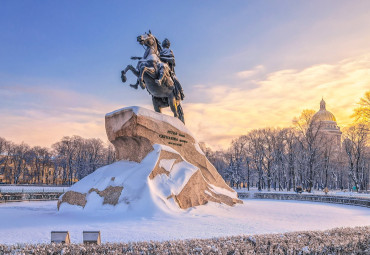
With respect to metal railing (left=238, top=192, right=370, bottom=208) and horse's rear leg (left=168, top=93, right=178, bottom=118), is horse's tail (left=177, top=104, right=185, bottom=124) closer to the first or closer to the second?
horse's rear leg (left=168, top=93, right=178, bottom=118)

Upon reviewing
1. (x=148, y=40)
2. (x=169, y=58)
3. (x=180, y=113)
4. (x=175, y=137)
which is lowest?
(x=175, y=137)

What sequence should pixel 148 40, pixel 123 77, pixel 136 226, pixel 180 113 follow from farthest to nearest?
pixel 180 113
pixel 148 40
pixel 123 77
pixel 136 226

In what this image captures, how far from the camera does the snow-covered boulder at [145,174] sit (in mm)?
11031

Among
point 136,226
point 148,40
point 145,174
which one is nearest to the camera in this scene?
point 136,226

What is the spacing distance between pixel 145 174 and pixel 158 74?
528 cm

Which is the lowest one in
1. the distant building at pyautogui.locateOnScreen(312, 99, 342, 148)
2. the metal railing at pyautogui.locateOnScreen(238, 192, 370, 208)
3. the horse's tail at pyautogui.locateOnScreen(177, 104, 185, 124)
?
the metal railing at pyautogui.locateOnScreen(238, 192, 370, 208)

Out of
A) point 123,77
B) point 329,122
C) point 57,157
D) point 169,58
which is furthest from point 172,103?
point 329,122

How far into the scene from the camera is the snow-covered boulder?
11.0 m

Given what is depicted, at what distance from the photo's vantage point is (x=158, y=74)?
14.5 m

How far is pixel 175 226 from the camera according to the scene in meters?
8.86

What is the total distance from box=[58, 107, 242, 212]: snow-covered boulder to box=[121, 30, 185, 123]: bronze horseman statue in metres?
1.84

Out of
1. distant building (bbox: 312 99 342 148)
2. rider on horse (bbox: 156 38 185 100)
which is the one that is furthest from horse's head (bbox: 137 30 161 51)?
distant building (bbox: 312 99 342 148)

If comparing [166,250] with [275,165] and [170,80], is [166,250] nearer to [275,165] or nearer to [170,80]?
[170,80]

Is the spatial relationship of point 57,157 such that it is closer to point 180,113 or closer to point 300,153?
point 300,153
